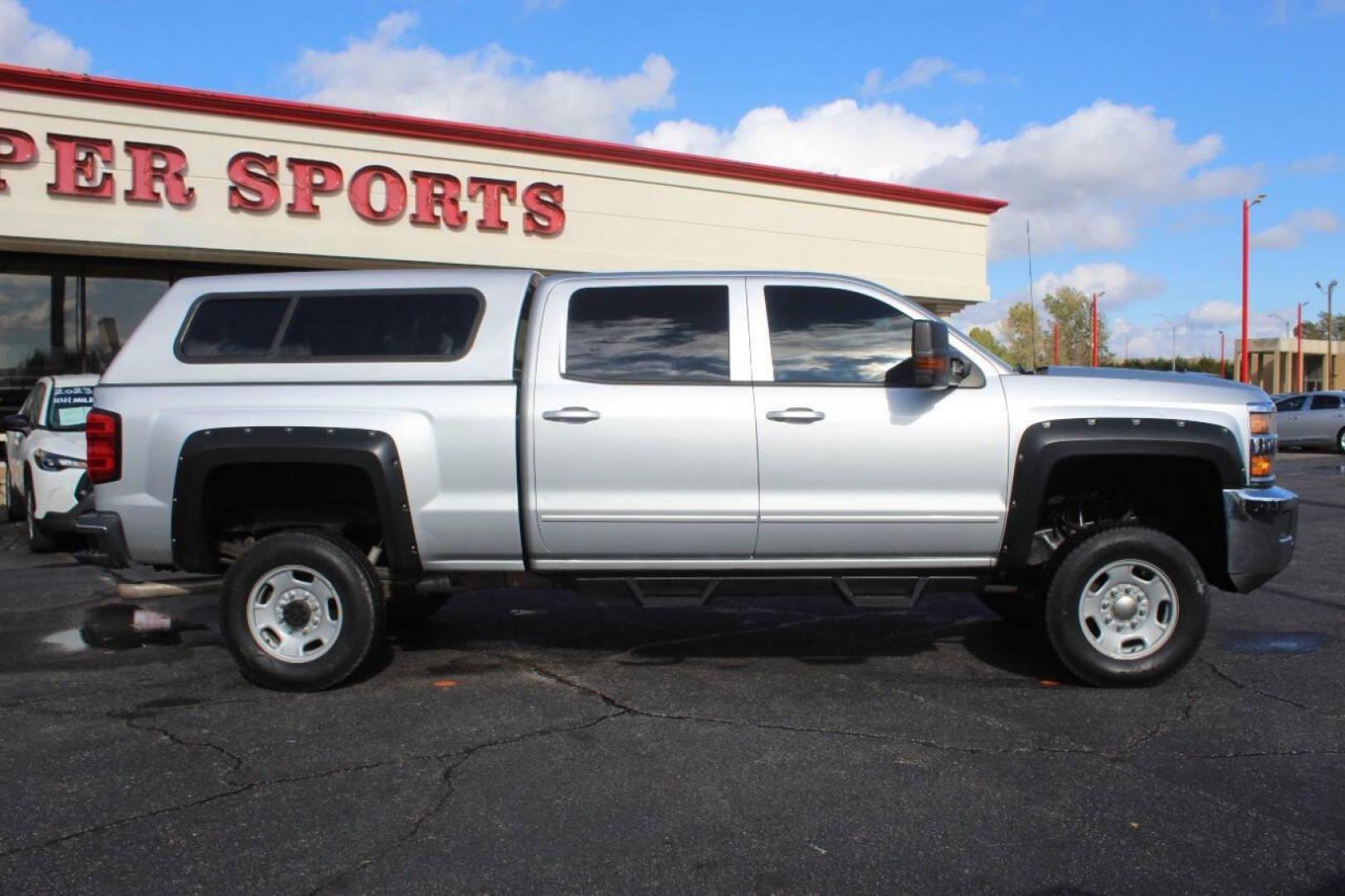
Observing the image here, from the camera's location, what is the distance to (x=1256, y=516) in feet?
17.4

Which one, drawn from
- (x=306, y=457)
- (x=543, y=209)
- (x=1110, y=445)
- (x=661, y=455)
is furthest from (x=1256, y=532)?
(x=543, y=209)

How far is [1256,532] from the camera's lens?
210 inches

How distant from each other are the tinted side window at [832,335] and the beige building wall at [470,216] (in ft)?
39.1

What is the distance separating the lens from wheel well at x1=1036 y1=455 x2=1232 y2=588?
5500 mm

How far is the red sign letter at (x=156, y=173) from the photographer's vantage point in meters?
14.8

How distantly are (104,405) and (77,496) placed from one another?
16.5 feet

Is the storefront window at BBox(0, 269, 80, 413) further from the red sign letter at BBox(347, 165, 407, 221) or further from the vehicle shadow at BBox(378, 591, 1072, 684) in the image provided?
the vehicle shadow at BBox(378, 591, 1072, 684)

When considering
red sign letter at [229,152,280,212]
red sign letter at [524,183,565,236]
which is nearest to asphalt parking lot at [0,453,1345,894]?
red sign letter at [229,152,280,212]

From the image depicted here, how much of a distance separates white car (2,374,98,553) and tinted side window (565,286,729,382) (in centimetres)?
615

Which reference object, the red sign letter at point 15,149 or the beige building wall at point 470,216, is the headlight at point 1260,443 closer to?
the beige building wall at point 470,216

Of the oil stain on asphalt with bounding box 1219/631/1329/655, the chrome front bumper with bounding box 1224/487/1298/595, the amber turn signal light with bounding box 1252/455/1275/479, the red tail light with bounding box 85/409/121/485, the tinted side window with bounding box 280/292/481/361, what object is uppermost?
the tinted side window with bounding box 280/292/481/361

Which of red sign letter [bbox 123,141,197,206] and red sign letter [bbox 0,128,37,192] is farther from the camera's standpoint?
red sign letter [bbox 123,141,197,206]

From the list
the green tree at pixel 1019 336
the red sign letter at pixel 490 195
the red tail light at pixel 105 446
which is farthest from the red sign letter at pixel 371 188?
the green tree at pixel 1019 336

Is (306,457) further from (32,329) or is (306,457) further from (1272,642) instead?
(32,329)
